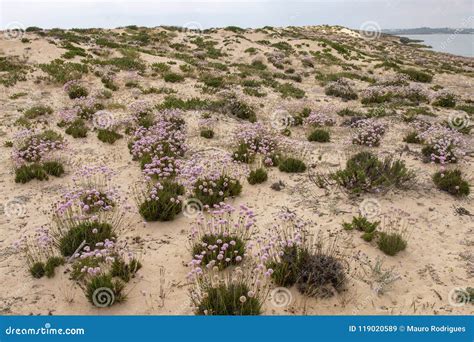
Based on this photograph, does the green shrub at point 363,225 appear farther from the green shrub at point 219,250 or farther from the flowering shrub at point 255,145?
the flowering shrub at point 255,145

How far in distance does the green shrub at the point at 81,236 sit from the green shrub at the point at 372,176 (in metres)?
5.81

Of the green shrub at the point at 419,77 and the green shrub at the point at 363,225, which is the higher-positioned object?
the green shrub at the point at 419,77

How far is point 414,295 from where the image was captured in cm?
578

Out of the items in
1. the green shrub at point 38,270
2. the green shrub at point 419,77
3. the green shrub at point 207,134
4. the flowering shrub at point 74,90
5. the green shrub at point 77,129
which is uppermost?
the flowering shrub at point 74,90

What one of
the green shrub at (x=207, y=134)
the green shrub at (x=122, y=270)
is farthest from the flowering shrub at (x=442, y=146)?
the green shrub at (x=122, y=270)

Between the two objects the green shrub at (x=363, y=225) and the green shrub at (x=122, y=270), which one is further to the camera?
the green shrub at (x=363, y=225)

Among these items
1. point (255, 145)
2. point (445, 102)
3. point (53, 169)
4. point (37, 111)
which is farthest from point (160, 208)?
point (445, 102)

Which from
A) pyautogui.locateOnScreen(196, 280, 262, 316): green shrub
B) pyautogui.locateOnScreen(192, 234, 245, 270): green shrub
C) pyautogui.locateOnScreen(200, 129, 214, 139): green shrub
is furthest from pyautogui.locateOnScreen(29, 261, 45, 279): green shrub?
pyautogui.locateOnScreen(200, 129, 214, 139): green shrub

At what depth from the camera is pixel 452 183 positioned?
9250 mm

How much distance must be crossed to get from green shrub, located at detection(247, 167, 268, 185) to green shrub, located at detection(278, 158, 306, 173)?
0.89 m

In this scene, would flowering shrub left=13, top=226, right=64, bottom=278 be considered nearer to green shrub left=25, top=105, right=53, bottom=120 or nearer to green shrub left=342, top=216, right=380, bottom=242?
green shrub left=342, top=216, right=380, bottom=242

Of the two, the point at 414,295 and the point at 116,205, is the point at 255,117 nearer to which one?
the point at 116,205

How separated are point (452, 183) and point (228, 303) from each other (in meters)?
7.21

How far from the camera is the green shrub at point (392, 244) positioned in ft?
22.0
